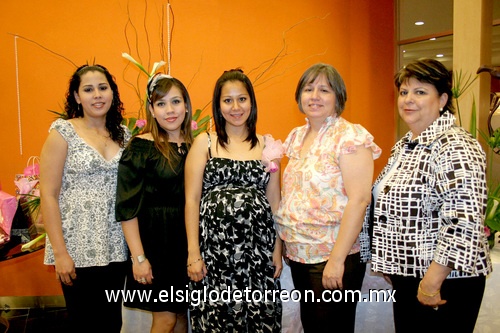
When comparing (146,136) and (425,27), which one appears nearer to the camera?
(146,136)

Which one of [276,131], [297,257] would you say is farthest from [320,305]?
[276,131]

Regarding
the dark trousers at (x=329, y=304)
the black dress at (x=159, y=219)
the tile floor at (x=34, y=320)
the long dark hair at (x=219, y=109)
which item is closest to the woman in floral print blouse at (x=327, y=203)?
the dark trousers at (x=329, y=304)

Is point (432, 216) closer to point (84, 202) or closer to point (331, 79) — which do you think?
point (331, 79)

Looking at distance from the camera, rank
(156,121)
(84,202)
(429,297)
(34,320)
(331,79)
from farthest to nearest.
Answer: (34,320) → (156,121) → (84,202) → (331,79) → (429,297)

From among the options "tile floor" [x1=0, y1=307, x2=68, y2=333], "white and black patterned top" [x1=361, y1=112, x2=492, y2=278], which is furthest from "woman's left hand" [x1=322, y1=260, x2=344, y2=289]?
"tile floor" [x1=0, y1=307, x2=68, y2=333]

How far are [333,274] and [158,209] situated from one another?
0.83m

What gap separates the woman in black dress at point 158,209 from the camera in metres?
1.77

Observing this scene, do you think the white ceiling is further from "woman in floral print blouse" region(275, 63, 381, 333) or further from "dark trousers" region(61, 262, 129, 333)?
"dark trousers" region(61, 262, 129, 333)

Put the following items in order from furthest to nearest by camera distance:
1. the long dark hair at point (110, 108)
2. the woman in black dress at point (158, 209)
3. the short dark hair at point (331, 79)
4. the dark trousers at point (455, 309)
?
1. the long dark hair at point (110, 108)
2. the woman in black dress at point (158, 209)
3. the short dark hair at point (331, 79)
4. the dark trousers at point (455, 309)

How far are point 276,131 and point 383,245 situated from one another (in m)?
2.24

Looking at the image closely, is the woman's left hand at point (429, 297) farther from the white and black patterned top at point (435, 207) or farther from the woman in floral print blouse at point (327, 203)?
the woman in floral print blouse at point (327, 203)

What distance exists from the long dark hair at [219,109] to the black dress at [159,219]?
0.71ft

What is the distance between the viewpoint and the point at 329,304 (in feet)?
5.26

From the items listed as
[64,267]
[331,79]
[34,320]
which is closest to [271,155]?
[331,79]
